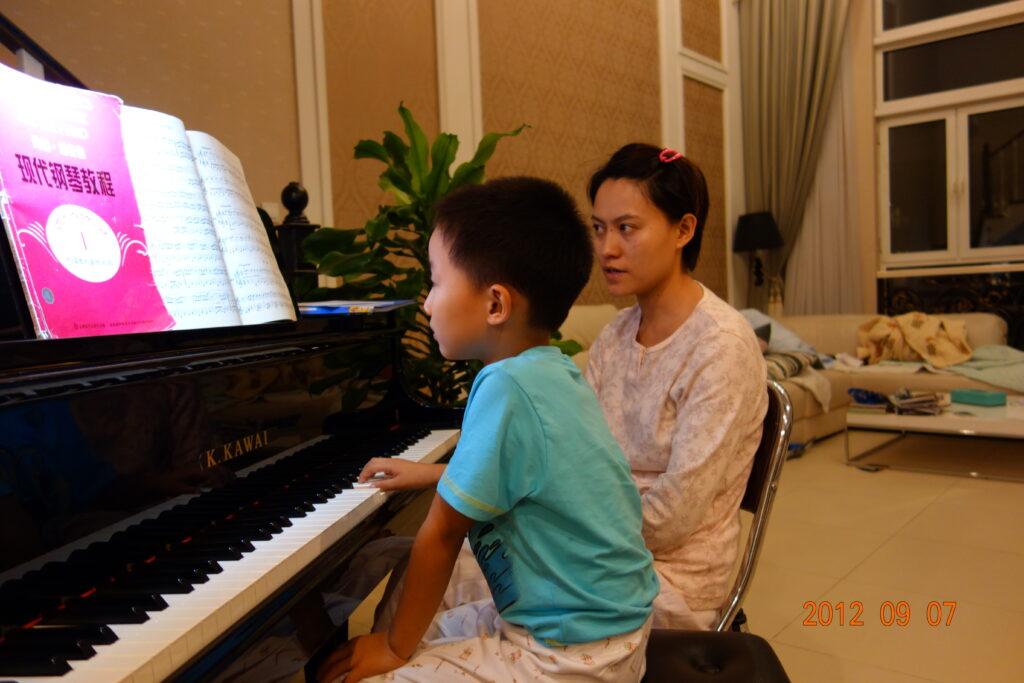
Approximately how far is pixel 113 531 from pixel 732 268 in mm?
6243

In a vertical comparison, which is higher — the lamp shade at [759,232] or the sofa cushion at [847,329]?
the lamp shade at [759,232]

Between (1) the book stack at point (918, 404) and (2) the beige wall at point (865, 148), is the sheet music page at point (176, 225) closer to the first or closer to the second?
(1) the book stack at point (918, 404)

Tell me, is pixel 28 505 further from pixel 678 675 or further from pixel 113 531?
pixel 678 675

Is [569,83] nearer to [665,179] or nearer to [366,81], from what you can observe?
[366,81]

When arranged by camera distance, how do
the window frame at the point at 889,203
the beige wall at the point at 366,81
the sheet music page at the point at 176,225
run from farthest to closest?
1. the window frame at the point at 889,203
2. the beige wall at the point at 366,81
3. the sheet music page at the point at 176,225

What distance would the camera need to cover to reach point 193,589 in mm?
750

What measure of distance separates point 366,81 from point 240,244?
237 centimetres

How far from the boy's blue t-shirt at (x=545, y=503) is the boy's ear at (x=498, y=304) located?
0.06m

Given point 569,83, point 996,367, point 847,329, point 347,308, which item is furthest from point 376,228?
point 847,329

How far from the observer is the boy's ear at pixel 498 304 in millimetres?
976

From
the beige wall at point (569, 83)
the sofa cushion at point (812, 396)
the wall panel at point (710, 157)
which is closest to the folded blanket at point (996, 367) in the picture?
the sofa cushion at point (812, 396)

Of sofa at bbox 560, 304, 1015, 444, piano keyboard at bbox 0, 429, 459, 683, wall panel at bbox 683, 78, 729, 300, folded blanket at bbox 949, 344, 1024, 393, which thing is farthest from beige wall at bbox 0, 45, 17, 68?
folded blanket at bbox 949, 344, 1024, 393

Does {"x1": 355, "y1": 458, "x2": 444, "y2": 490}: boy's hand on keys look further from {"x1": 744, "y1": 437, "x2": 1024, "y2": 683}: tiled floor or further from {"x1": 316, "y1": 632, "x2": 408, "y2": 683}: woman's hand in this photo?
{"x1": 744, "y1": 437, "x2": 1024, "y2": 683}: tiled floor

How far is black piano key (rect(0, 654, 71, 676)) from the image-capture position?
585mm
